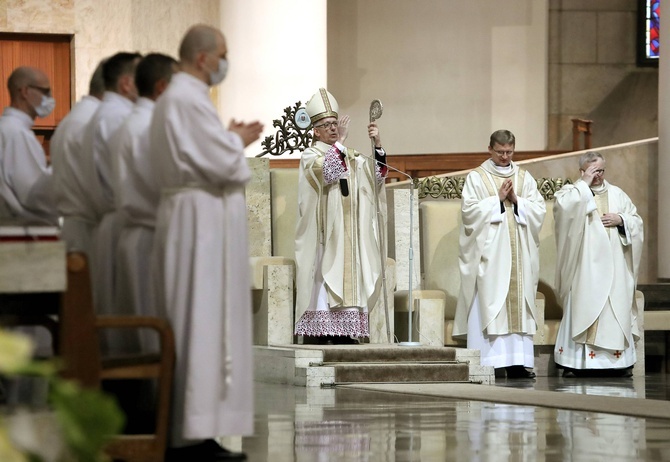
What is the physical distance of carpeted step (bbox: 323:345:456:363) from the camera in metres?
8.92

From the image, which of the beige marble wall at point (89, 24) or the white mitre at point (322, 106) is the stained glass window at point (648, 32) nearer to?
the beige marble wall at point (89, 24)

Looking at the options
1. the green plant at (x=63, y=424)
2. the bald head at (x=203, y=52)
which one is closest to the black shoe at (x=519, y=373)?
the bald head at (x=203, y=52)

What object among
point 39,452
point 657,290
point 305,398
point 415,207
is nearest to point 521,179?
point 415,207

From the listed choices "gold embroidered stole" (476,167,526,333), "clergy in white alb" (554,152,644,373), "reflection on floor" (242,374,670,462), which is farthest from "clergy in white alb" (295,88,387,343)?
"clergy in white alb" (554,152,644,373)

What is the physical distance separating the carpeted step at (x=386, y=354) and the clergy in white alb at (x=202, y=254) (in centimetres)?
479

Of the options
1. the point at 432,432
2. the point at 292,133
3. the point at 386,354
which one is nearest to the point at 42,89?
the point at 432,432

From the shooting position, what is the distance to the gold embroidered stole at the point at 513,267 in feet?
33.3

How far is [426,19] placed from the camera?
57.3 feet

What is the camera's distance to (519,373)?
10.3 m

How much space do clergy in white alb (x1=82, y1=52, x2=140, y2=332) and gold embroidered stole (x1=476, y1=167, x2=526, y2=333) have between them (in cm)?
590

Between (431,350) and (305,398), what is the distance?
1.80 meters

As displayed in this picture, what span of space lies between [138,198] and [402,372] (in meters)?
4.89

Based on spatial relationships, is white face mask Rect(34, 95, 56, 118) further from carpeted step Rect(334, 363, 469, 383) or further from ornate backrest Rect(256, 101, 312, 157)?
ornate backrest Rect(256, 101, 312, 157)

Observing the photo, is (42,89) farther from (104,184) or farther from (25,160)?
(104,184)
